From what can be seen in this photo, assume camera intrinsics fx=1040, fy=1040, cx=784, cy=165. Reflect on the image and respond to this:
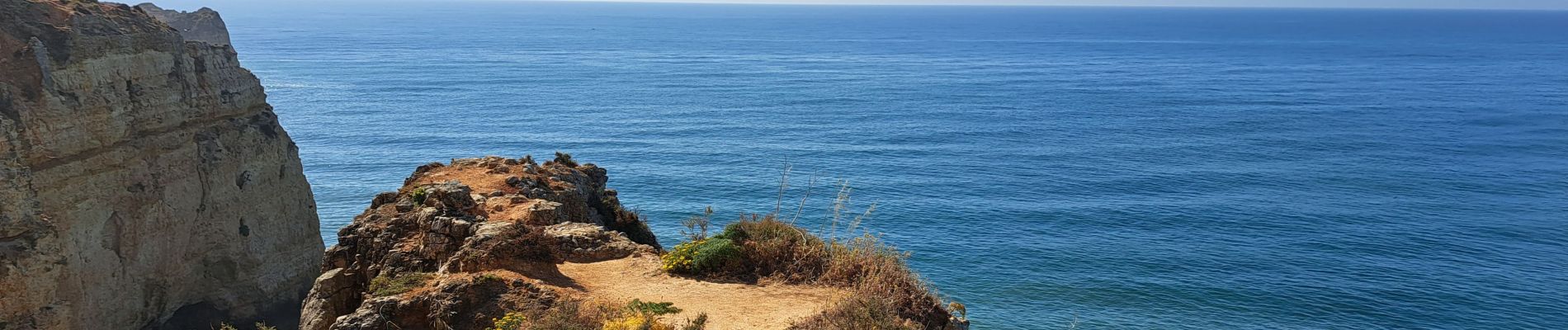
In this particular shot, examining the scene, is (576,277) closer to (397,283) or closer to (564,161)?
(397,283)

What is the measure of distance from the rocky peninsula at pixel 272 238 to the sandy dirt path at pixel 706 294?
4 centimetres

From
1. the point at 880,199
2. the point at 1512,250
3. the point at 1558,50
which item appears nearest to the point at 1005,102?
the point at 880,199

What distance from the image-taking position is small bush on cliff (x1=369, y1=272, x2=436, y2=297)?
52.0 ft

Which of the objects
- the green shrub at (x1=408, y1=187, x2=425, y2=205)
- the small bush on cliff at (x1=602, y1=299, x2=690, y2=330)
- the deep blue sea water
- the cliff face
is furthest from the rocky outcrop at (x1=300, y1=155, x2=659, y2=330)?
the deep blue sea water

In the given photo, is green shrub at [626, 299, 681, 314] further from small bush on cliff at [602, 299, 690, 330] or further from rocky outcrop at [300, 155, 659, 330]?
rocky outcrop at [300, 155, 659, 330]

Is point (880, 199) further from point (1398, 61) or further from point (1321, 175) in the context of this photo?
point (1398, 61)

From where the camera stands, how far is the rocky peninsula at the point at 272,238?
50.0 feet

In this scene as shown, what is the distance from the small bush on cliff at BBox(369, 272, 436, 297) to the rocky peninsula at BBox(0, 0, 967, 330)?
0.04 m

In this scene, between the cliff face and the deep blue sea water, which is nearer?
the cliff face

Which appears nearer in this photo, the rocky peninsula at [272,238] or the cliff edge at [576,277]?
the cliff edge at [576,277]

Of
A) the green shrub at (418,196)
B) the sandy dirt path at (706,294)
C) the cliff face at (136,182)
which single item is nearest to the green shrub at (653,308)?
the sandy dirt path at (706,294)

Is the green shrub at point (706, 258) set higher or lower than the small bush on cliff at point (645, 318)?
higher

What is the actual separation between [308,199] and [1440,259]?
49074 mm

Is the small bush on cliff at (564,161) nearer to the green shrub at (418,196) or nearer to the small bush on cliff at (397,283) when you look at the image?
the green shrub at (418,196)
